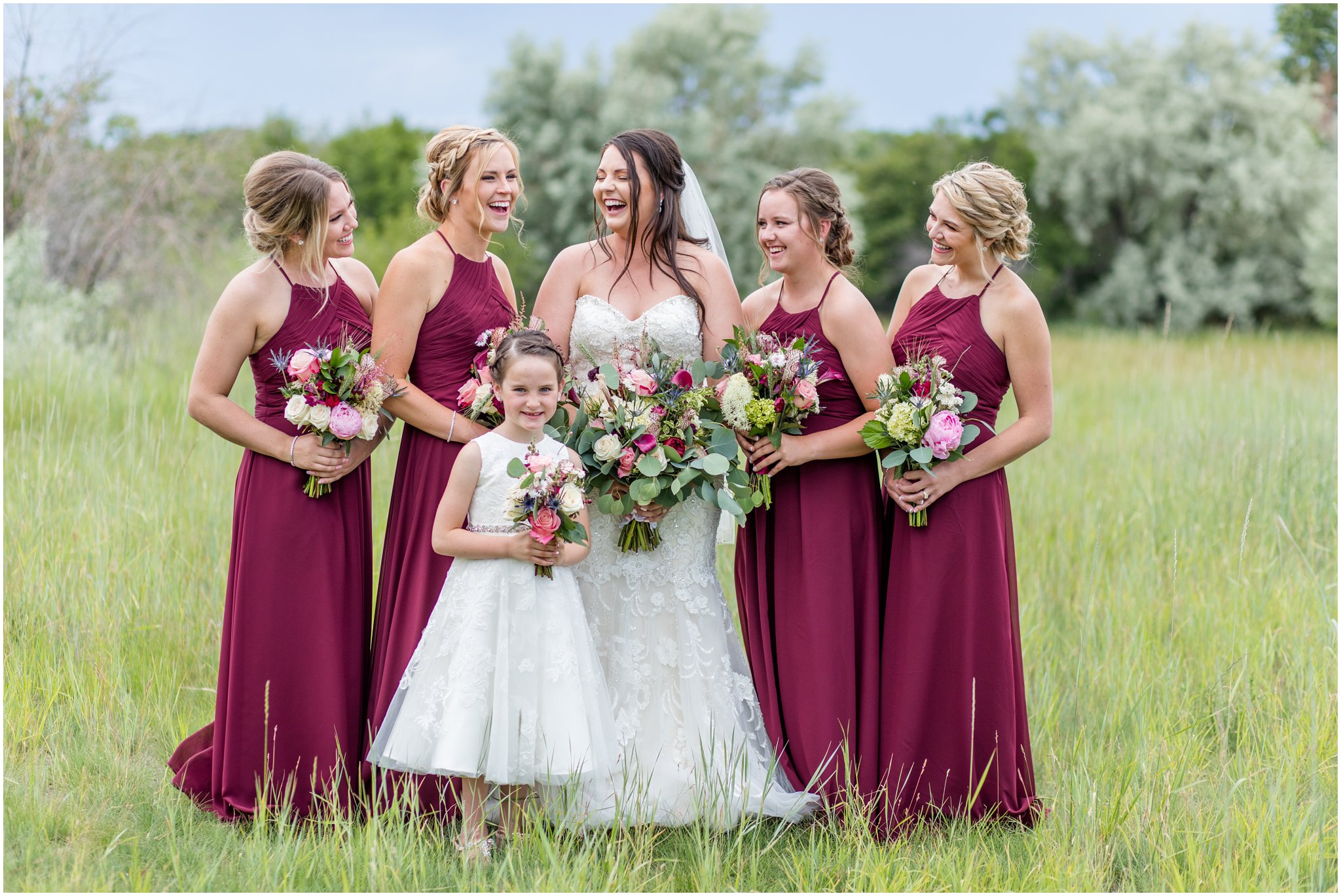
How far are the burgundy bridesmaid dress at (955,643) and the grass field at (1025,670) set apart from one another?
0.18m

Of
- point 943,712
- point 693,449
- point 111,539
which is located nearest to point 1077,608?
point 943,712

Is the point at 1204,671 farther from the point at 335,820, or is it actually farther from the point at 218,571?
the point at 218,571

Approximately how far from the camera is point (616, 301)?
4.66m

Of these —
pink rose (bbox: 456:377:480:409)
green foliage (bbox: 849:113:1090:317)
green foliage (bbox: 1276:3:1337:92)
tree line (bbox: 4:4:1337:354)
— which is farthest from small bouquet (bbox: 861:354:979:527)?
green foliage (bbox: 849:113:1090:317)

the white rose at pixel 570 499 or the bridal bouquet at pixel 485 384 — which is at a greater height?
the bridal bouquet at pixel 485 384

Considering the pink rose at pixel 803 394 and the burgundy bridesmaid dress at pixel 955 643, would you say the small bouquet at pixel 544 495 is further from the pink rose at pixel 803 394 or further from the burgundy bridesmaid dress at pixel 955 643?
the burgundy bridesmaid dress at pixel 955 643

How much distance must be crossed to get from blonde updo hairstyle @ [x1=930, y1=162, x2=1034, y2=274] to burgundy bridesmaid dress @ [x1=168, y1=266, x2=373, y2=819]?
251 cm

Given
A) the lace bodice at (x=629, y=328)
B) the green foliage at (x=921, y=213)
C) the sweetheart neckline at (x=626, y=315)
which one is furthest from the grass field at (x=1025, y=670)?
the green foliage at (x=921, y=213)

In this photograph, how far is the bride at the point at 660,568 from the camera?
4.59 m

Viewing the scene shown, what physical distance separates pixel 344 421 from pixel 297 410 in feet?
0.60

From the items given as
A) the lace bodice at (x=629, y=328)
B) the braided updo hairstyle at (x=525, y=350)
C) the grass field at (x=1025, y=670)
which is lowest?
the grass field at (x=1025, y=670)

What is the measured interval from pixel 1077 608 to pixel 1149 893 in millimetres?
3012

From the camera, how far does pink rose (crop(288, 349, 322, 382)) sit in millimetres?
4184

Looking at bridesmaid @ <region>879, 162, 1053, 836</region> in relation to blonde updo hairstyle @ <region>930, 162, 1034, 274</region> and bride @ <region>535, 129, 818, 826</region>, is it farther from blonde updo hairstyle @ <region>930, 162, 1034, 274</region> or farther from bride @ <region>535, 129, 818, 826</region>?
bride @ <region>535, 129, 818, 826</region>
